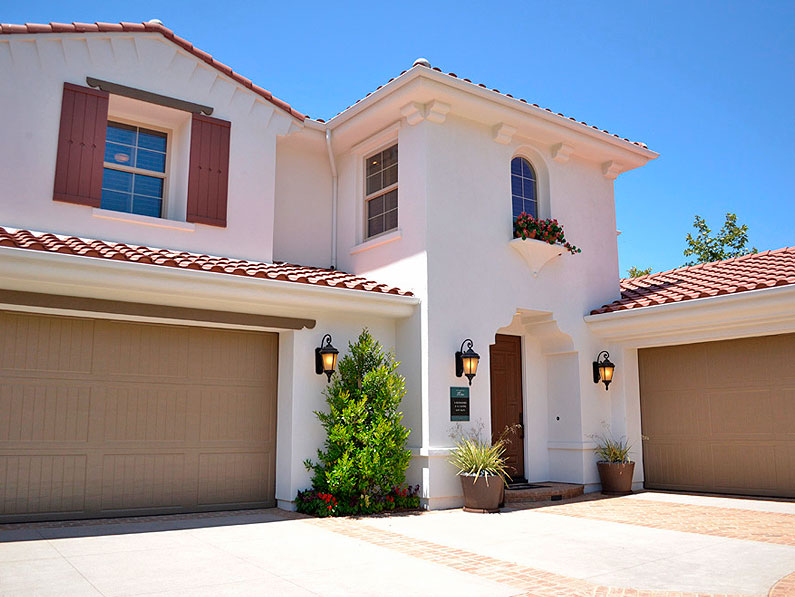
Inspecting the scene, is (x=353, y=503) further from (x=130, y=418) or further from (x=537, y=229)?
(x=537, y=229)

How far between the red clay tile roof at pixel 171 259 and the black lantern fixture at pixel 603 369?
149 inches

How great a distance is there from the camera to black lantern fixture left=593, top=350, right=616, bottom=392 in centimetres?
1111

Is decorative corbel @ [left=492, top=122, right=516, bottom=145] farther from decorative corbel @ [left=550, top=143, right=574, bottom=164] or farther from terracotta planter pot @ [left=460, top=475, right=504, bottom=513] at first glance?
terracotta planter pot @ [left=460, top=475, right=504, bottom=513]

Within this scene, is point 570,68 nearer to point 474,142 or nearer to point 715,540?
point 474,142

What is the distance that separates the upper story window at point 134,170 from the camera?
30.9 feet

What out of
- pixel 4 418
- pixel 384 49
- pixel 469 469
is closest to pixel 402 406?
pixel 469 469

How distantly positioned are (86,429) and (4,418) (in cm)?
85

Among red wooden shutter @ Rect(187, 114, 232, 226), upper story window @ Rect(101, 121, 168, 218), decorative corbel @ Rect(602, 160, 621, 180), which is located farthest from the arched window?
upper story window @ Rect(101, 121, 168, 218)

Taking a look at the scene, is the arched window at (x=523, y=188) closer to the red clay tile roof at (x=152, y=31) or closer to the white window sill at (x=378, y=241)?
the white window sill at (x=378, y=241)

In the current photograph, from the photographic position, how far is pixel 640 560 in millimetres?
5922

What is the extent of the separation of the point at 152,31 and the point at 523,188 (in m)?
6.21

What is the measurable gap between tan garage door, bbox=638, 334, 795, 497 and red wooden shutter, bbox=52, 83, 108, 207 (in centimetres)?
909

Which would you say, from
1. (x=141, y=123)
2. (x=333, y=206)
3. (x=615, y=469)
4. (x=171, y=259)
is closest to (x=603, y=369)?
(x=615, y=469)

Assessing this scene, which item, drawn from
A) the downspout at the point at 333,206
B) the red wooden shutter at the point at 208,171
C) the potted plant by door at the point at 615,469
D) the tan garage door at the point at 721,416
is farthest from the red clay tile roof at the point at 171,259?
the tan garage door at the point at 721,416
